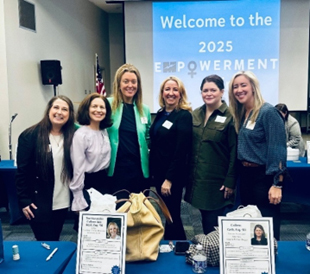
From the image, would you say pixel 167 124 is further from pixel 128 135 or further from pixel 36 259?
pixel 36 259

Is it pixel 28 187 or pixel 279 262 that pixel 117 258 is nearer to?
pixel 279 262

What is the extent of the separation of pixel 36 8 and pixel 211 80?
3815 millimetres

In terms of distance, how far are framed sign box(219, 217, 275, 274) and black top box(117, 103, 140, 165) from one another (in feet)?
3.50

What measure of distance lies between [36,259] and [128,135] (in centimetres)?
104

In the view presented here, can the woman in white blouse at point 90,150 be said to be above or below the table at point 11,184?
above

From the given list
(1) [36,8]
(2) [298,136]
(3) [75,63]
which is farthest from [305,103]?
(1) [36,8]

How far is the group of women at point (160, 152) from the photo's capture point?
1.80 meters

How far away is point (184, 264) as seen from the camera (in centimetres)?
128

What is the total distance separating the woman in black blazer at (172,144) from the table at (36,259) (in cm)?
92

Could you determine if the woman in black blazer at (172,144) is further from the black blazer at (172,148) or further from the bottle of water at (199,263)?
the bottle of water at (199,263)

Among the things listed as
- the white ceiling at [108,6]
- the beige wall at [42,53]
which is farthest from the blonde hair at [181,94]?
the white ceiling at [108,6]

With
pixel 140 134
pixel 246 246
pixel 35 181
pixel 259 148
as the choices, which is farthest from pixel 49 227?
pixel 259 148

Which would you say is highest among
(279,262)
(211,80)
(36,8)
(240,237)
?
(36,8)

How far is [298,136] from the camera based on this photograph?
382 centimetres
